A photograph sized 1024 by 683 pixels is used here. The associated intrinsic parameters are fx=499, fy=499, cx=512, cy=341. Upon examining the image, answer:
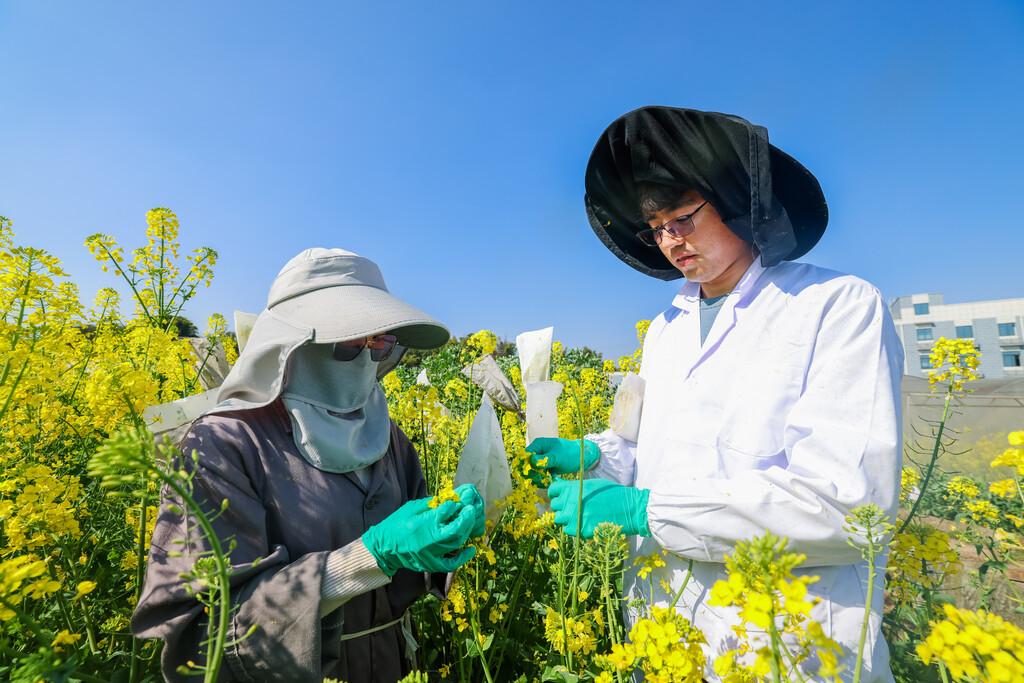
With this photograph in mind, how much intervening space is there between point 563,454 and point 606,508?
49 cm

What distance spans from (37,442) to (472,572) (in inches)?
79.8

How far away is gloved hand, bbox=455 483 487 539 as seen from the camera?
1.47 m

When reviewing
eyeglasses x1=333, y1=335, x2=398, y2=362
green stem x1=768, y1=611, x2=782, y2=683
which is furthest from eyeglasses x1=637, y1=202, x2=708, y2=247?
green stem x1=768, y1=611, x2=782, y2=683

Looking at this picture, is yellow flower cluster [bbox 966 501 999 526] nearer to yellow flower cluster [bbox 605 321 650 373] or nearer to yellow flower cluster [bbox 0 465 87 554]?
yellow flower cluster [bbox 605 321 650 373]

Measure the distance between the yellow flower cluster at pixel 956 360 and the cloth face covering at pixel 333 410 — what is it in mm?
2500

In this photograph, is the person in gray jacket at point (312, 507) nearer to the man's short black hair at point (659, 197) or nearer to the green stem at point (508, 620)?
the green stem at point (508, 620)

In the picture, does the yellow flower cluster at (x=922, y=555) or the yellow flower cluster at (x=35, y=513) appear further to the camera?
the yellow flower cluster at (x=922, y=555)

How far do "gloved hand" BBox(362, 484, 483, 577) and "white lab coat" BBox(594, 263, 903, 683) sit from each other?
579mm

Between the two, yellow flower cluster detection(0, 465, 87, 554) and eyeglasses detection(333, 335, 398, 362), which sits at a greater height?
eyeglasses detection(333, 335, 398, 362)

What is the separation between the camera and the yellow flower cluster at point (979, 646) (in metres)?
0.79

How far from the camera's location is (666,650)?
3.76 ft

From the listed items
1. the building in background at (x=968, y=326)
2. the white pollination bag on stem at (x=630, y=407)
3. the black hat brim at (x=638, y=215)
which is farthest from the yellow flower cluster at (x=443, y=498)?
the building in background at (x=968, y=326)

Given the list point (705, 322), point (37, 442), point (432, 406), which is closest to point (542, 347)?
point (432, 406)

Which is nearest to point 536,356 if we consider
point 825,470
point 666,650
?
point 825,470
